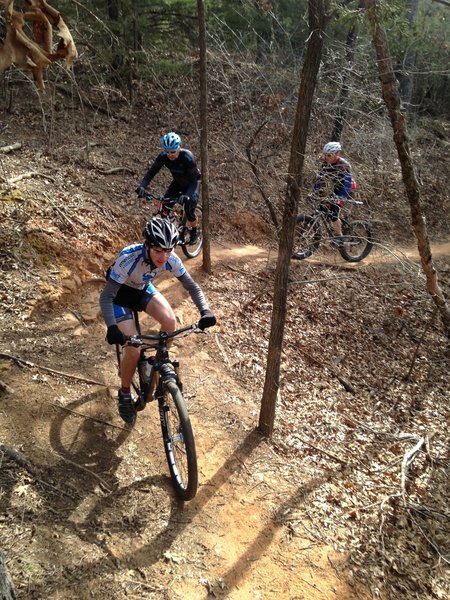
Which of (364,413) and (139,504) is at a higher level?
(139,504)

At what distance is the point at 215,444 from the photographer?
17.5 feet

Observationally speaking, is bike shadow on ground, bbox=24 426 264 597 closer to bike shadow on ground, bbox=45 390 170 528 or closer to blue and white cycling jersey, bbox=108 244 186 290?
bike shadow on ground, bbox=45 390 170 528

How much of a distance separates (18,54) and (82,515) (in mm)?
3553

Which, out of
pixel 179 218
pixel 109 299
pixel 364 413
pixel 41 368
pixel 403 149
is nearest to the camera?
pixel 109 299

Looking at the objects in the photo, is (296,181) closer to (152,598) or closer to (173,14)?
(152,598)

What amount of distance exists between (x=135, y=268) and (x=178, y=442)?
1750mm

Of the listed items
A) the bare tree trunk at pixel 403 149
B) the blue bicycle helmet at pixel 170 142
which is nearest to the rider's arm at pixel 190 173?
the blue bicycle helmet at pixel 170 142

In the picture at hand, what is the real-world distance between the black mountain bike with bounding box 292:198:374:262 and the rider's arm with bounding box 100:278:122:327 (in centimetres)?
438

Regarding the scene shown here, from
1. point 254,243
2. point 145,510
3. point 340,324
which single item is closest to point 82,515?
point 145,510

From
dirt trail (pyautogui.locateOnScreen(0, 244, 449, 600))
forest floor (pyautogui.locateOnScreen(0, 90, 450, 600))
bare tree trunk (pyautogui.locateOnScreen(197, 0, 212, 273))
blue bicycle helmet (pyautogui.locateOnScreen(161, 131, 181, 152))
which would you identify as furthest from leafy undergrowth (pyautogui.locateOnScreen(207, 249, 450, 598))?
blue bicycle helmet (pyautogui.locateOnScreen(161, 131, 181, 152))

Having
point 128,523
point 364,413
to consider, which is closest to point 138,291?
point 128,523

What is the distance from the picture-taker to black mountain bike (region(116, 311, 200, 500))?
158 inches

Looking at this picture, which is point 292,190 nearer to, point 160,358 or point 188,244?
point 160,358

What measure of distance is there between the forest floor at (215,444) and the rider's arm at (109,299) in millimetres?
1440
